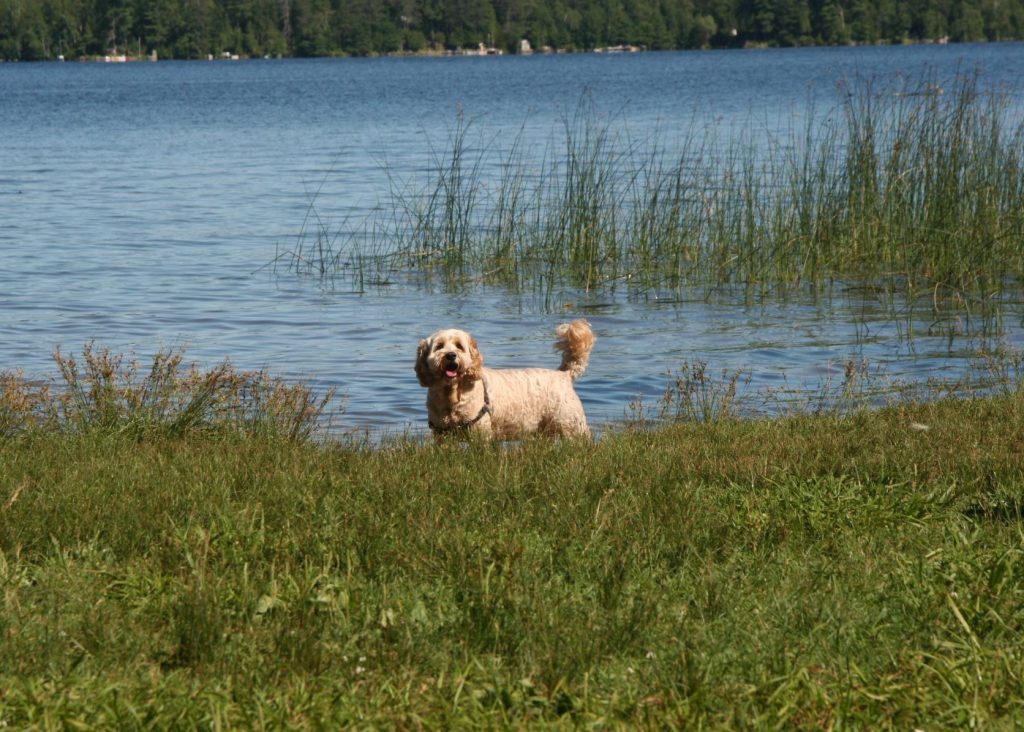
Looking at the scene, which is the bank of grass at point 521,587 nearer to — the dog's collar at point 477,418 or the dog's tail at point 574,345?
the dog's collar at point 477,418

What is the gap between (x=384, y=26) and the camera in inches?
5300

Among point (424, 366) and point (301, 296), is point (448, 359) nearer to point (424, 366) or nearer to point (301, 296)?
point (424, 366)

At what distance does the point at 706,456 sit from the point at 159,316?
9.51 metres

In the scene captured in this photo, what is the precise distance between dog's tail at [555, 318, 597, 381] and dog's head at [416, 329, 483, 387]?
0.89 m

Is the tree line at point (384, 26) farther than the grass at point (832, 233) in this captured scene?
Yes

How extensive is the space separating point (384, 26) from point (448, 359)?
5214 inches

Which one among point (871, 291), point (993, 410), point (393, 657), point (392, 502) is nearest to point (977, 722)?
point (393, 657)

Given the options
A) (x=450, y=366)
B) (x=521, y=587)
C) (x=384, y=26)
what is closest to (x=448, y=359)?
(x=450, y=366)

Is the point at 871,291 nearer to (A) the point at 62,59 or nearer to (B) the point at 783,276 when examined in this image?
(B) the point at 783,276

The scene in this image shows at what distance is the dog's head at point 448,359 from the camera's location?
7.46 metres

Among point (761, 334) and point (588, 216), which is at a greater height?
point (588, 216)

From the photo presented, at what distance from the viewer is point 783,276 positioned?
1490 centimetres

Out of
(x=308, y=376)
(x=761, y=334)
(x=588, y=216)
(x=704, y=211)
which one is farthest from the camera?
(x=704, y=211)

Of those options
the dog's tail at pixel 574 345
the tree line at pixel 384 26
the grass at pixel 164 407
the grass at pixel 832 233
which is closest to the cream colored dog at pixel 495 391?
the dog's tail at pixel 574 345
